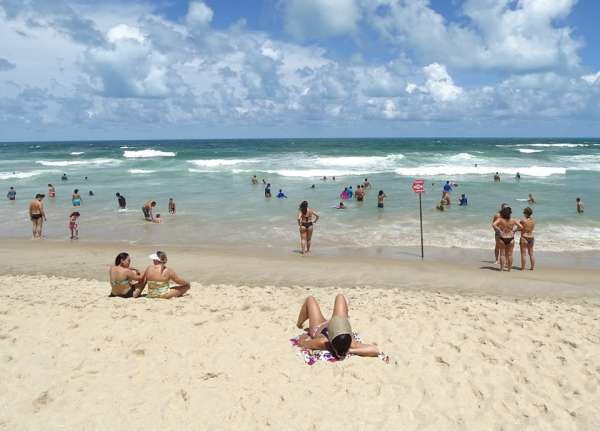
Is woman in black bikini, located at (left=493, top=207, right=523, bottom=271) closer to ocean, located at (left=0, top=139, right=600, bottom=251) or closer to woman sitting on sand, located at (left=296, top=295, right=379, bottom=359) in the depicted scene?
ocean, located at (left=0, top=139, right=600, bottom=251)

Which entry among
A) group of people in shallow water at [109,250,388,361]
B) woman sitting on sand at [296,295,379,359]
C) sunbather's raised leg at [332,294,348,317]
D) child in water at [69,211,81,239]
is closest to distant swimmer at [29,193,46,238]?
child in water at [69,211,81,239]

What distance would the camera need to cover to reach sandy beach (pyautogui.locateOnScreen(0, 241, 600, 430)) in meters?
4.61

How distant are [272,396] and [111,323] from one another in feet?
9.32

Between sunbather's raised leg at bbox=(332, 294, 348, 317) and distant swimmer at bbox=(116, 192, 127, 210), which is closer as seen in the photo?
sunbather's raised leg at bbox=(332, 294, 348, 317)

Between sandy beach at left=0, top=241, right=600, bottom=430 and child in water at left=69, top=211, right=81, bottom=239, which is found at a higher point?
child in water at left=69, top=211, right=81, bottom=239

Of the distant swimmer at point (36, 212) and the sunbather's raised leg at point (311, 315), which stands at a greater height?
the distant swimmer at point (36, 212)

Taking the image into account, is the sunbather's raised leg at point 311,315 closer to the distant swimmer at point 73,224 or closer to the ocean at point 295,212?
the ocean at point 295,212

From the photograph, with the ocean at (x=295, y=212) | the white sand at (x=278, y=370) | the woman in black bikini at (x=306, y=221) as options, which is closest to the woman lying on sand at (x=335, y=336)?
the white sand at (x=278, y=370)


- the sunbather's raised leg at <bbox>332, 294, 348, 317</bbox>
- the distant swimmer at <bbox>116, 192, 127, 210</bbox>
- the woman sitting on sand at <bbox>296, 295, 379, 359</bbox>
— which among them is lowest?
the woman sitting on sand at <bbox>296, 295, 379, 359</bbox>

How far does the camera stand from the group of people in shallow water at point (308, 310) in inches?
223

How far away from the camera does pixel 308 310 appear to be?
6473 mm

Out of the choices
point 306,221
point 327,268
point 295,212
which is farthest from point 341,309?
point 295,212

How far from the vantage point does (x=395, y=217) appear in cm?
1938

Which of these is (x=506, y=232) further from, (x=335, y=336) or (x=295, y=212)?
(x=295, y=212)
